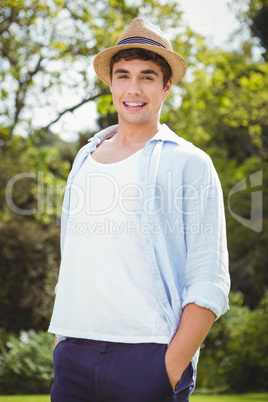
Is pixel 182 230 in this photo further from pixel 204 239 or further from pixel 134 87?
pixel 134 87

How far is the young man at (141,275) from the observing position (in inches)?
76.6

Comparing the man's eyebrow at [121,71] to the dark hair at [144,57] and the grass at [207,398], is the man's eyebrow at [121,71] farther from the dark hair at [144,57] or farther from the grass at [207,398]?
the grass at [207,398]

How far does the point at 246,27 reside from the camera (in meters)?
21.2

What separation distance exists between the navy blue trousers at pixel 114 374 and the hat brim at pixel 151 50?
1243mm

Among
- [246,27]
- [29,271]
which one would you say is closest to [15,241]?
[29,271]

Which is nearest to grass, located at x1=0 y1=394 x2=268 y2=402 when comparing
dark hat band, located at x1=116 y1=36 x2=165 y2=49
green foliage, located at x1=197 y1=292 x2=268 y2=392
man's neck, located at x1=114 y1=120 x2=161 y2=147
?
green foliage, located at x1=197 y1=292 x2=268 y2=392

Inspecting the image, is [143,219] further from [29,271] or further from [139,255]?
[29,271]

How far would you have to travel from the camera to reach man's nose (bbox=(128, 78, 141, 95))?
7.62 ft

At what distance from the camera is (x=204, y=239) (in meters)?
2.03

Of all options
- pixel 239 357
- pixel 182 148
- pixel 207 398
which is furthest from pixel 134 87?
pixel 239 357

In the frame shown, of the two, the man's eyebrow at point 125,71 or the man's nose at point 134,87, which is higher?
the man's eyebrow at point 125,71

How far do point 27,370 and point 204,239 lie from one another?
7.60m

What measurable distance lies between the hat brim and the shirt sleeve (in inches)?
22.0

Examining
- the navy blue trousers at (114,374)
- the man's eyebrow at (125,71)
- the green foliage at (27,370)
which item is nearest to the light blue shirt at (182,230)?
the navy blue trousers at (114,374)
